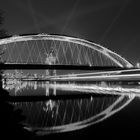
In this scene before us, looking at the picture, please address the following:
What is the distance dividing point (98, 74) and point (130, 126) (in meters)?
76.3

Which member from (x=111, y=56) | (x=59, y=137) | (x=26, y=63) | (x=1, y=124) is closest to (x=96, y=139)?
(x=59, y=137)

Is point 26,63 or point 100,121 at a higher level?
point 26,63

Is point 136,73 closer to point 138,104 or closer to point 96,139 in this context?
point 138,104

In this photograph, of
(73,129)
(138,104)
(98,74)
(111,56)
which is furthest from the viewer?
(98,74)

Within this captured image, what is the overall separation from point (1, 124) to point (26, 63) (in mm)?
48263

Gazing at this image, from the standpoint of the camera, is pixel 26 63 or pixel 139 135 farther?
pixel 26 63

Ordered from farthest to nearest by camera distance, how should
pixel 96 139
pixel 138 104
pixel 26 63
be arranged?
pixel 26 63 → pixel 138 104 → pixel 96 139

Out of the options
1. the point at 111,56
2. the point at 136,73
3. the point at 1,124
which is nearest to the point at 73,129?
the point at 1,124

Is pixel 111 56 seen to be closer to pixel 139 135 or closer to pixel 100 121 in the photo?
pixel 100 121

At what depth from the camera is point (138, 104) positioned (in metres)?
32.2

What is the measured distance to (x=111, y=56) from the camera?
80625mm

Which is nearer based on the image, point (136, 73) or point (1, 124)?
point (1, 124)

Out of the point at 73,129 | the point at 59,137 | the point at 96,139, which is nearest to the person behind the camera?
the point at 96,139

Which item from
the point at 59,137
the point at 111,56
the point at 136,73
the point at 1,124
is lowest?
the point at 59,137
